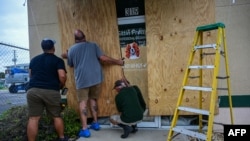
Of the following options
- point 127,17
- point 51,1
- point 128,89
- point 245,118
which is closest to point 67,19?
point 51,1

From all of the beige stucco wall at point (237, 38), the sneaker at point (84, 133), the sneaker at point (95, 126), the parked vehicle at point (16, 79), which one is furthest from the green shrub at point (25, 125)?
the parked vehicle at point (16, 79)

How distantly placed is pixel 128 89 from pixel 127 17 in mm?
1400

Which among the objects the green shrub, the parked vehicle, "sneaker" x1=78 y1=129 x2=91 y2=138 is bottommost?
"sneaker" x1=78 y1=129 x2=91 y2=138

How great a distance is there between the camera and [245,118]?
4781 millimetres

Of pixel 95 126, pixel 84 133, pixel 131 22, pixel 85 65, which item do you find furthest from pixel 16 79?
pixel 131 22

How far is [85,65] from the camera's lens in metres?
4.95

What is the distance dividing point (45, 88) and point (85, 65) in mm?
880

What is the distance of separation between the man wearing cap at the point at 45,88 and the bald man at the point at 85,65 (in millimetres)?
536

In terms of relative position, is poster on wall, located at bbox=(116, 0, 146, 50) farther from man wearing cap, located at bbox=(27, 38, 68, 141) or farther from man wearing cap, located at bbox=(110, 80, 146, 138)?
man wearing cap, located at bbox=(27, 38, 68, 141)

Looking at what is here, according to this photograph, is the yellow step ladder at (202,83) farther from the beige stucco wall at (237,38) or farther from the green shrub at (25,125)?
the green shrub at (25,125)

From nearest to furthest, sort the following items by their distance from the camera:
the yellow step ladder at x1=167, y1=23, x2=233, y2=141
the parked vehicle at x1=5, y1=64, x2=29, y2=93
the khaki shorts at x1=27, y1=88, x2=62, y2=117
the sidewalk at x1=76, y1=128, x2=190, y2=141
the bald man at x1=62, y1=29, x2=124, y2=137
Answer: the yellow step ladder at x1=167, y1=23, x2=233, y2=141
the khaki shorts at x1=27, y1=88, x2=62, y2=117
the sidewalk at x1=76, y1=128, x2=190, y2=141
the bald man at x1=62, y1=29, x2=124, y2=137
the parked vehicle at x1=5, y1=64, x2=29, y2=93

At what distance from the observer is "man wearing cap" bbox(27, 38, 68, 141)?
Answer: 4332mm

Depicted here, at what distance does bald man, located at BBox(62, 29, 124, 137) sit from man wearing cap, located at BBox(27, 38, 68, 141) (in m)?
0.54

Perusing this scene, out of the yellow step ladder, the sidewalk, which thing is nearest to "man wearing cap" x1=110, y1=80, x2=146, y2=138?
the sidewalk
